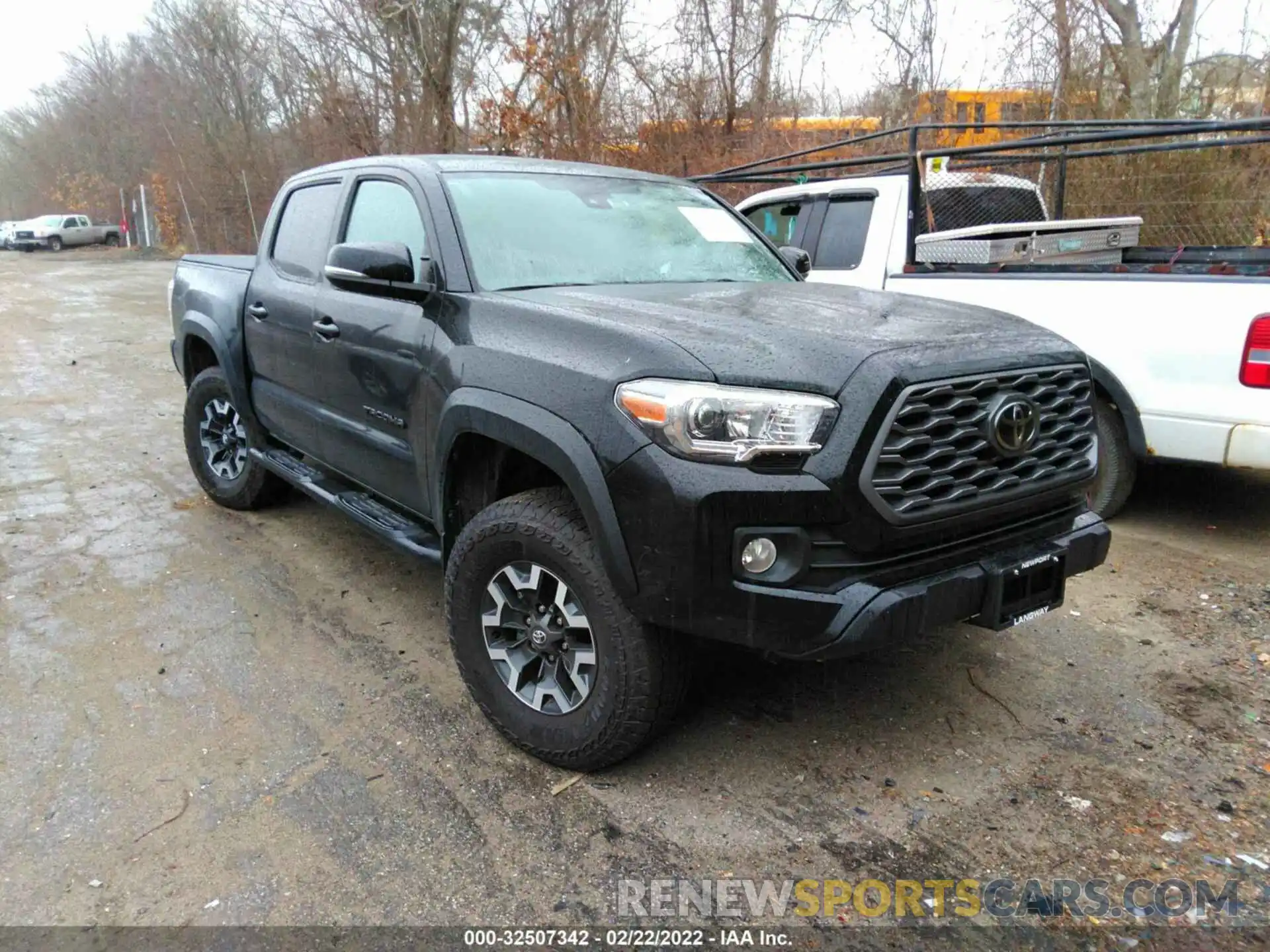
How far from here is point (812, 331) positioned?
2646 millimetres

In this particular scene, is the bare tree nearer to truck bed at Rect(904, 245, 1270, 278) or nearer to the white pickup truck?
truck bed at Rect(904, 245, 1270, 278)

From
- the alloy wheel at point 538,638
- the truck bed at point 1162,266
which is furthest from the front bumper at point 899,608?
the truck bed at point 1162,266

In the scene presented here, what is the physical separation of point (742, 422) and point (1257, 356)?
3.07 metres

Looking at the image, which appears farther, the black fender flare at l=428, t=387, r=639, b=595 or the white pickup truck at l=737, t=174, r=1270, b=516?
the white pickup truck at l=737, t=174, r=1270, b=516

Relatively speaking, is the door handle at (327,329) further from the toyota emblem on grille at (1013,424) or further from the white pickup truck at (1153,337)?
the white pickup truck at (1153,337)

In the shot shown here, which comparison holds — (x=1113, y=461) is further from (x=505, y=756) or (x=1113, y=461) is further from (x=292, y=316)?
(x=292, y=316)

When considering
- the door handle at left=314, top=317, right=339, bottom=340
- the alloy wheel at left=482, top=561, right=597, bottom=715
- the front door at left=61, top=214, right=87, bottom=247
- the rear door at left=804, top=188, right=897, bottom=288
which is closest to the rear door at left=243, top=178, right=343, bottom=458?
the door handle at left=314, top=317, right=339, bottom=340

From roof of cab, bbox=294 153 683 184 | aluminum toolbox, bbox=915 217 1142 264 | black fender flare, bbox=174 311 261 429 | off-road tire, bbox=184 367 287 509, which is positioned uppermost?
roof of cab, bbox=294 153 683 184

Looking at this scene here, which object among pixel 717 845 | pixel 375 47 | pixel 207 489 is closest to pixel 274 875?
pixel 717 845

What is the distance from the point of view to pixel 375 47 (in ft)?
63.2

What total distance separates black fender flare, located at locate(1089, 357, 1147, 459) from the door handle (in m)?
3.62

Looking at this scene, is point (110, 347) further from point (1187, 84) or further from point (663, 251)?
point (1187, 84)

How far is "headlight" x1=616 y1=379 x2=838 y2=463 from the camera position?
236 cm

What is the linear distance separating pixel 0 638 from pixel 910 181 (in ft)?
17.4
